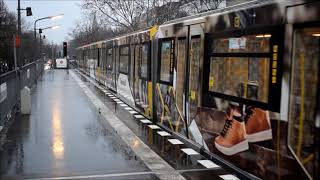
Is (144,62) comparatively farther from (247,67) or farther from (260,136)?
(260,136)

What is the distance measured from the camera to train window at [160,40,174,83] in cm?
1216

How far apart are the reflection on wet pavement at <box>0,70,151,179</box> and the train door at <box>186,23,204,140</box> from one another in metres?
1.49

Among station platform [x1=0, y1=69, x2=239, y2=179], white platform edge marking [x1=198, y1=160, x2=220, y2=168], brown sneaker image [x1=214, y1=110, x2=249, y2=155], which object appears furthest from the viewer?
white platform edge marking [x1=198, y1=160, x2=220, y2=168]

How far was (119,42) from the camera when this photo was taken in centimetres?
2214

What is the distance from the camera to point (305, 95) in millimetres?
6164

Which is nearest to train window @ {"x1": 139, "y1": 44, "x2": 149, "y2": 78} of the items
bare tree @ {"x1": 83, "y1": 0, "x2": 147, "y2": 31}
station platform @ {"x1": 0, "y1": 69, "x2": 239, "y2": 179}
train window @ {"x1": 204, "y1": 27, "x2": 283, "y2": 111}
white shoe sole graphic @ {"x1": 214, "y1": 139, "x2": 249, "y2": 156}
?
station platform @ {"x1": 0, "y1": 69, "x2": 239, "y2": 179}

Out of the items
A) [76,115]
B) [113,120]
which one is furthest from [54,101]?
[113,120]

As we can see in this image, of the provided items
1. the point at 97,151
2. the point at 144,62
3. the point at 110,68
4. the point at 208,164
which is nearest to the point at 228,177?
the point at 208,164

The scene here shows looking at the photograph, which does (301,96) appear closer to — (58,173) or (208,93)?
(208,93)

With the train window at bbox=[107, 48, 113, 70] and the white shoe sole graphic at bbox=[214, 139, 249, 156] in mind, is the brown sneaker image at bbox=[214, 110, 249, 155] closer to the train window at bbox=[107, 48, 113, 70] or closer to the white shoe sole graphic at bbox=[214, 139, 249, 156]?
the white shoe sole graphic at bbox=[214, 139, 249, 156]

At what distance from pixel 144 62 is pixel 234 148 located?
7750mm

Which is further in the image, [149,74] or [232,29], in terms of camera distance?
[149,74]

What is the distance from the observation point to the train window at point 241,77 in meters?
7.28

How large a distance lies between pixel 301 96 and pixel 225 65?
8.40 feet
